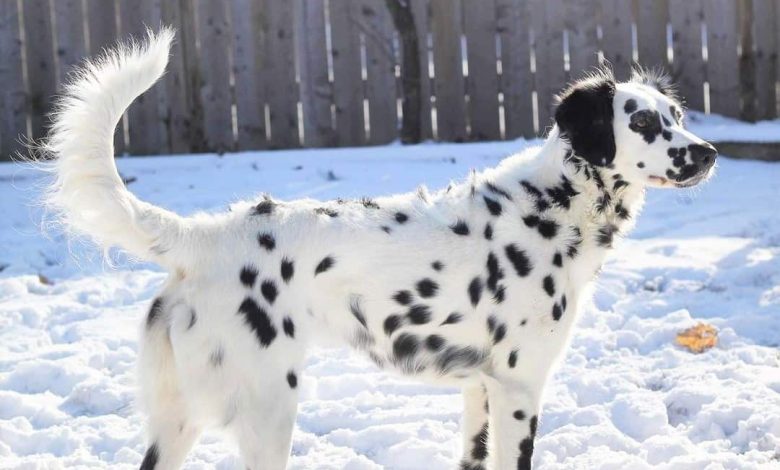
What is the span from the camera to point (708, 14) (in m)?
11.1

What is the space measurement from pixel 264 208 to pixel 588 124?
1.39 metres

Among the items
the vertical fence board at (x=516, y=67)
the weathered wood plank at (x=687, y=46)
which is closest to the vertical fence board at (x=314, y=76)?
the vertical fence board at (x=516, y=67)

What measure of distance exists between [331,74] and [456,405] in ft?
19.6

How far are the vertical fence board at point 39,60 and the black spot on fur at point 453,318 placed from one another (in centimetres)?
759

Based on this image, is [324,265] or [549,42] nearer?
[324,265]

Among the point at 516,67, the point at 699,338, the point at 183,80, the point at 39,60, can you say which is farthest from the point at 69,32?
the point at 699,338

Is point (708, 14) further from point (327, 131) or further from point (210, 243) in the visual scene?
point (210, 243)

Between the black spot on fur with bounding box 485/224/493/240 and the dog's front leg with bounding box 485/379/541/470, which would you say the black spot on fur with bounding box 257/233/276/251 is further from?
the dog's front leg with bounding box 485/379/541/470

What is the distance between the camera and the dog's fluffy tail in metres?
4.20

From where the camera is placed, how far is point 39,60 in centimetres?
1113

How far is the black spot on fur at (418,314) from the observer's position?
14.5 ft

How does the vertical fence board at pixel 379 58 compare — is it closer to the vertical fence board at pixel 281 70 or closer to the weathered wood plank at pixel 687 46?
the vertical fence board at pixel 281 70

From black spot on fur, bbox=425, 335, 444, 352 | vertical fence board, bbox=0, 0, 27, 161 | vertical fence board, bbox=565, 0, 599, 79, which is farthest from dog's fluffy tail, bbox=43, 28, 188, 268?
vertical fence board, bbox=565, 0, 599, 79

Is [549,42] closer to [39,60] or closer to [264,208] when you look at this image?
[39,60]
